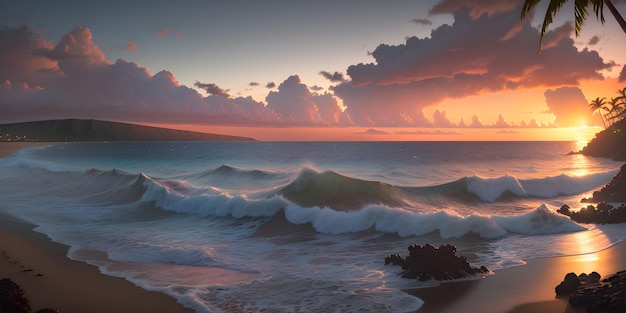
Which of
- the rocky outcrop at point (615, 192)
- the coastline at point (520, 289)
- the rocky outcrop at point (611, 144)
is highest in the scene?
the rocky outcrop at point (611, 144)

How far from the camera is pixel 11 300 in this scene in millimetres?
8180

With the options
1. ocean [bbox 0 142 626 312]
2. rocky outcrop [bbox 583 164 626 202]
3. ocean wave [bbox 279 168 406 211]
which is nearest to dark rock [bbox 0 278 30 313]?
ocean [bbox 0 142 626 312]

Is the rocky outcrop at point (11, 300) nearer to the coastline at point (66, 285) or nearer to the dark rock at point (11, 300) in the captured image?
the dark rock at point (11, 300)

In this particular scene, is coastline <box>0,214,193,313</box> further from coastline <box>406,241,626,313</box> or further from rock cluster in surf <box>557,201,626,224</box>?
rock cluster in surf <box>557,201,626,224</box>

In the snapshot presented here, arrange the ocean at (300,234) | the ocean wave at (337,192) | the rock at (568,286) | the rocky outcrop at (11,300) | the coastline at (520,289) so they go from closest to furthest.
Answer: the rocky outcrop at (11,300) < the coastline at (520,289) < the rock at (568,286) < the ocean at (300,234) < the ocean wave at (337,192)

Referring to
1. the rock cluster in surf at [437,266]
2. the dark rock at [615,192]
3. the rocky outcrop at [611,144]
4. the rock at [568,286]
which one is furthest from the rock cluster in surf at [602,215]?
the rocky outcrop at [611,144]

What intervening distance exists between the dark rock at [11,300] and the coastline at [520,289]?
8.07 m

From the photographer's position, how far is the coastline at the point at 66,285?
9945 mm

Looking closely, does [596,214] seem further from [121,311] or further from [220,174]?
[220,174]

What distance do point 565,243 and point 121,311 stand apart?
1502 centimetres

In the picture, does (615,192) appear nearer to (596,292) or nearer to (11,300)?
(596,292)

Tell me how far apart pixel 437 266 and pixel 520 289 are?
2097mm

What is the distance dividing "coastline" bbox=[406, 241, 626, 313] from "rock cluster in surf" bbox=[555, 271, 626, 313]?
0.21m

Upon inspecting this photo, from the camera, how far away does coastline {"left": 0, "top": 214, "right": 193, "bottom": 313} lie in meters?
9.95
